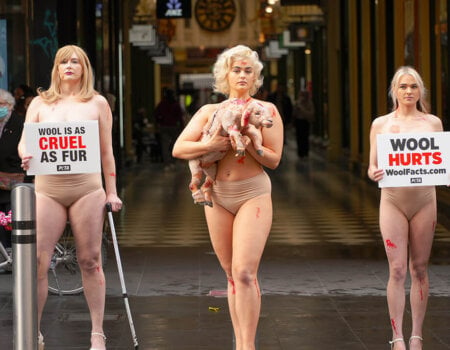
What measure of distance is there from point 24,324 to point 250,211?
1.44 metres

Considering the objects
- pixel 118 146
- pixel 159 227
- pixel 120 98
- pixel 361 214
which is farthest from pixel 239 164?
pixel 120 98

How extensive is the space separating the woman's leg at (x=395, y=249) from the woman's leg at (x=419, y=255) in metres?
0.07

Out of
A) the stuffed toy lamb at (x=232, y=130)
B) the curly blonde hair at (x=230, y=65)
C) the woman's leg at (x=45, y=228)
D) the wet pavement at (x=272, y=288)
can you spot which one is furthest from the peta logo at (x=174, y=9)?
the stuffed toy lamb at (x=232, y=130)

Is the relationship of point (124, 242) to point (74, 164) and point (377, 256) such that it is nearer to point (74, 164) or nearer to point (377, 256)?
point (377, 256)

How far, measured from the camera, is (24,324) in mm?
6758

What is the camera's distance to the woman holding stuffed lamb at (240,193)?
7270 mm

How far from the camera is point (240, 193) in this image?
7344mm

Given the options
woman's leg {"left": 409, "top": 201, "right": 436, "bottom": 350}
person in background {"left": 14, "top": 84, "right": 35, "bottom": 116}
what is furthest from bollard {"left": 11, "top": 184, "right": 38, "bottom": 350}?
person in background {"left": 14, "top": 84, "right": 35, "bottom": 116}

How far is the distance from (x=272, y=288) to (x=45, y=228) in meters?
3.66

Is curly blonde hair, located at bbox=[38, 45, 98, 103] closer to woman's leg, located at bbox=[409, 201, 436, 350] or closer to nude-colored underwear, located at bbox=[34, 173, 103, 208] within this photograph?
nude-colored underwear, located at bbox=[34, 173, 103, 208]

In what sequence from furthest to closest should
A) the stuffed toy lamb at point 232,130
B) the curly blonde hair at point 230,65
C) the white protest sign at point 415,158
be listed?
the white protest sign at point 415,158, the curly blonde hair at point 230,65, the stuffed toy lamb at point 232,130

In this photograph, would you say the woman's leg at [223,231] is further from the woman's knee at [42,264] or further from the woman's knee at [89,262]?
the woman's knee at [42,264]

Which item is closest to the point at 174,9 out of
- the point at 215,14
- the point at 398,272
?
the point at 398,272

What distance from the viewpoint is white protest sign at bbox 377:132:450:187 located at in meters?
7.88
